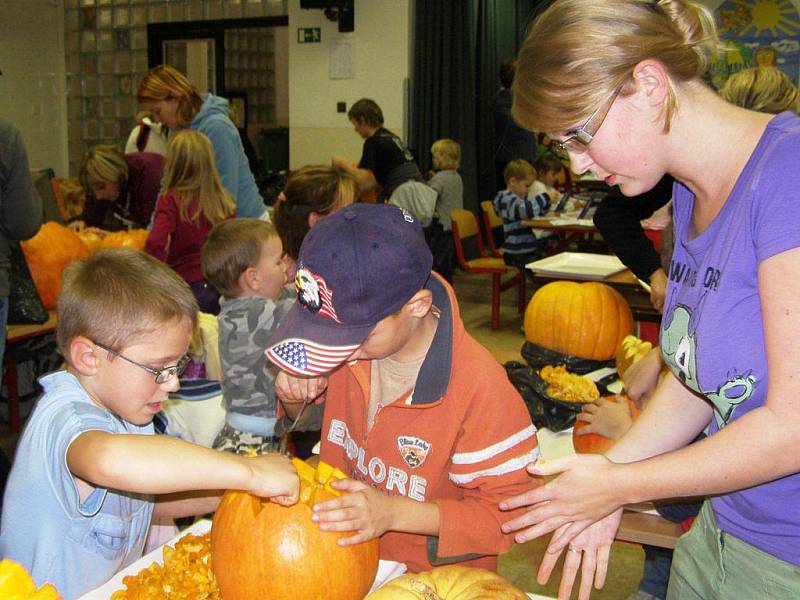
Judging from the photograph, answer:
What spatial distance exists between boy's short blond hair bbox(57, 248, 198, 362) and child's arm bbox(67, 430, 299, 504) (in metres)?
0.30

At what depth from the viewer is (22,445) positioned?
1.44 meters

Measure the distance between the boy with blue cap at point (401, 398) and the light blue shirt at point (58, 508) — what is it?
0.37 m

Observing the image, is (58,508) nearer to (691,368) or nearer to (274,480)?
(274,480)

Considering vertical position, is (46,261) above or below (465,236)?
above

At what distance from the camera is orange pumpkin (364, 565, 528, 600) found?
113cm

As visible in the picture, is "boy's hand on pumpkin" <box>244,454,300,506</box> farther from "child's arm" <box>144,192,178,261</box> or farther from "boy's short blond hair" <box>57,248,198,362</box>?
"child's arm" <box>144,192,178,261</box>

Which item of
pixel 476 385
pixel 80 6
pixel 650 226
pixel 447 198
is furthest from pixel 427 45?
pixel 476 385

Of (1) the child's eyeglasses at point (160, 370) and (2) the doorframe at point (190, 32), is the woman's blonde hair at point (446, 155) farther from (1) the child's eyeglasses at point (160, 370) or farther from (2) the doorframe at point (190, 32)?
(1) the child's eyeglasses at point (160, 370)

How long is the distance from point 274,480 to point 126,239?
3541 mm

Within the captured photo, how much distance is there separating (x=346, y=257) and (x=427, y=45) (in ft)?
24.2

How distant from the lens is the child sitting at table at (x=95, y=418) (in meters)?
1.39

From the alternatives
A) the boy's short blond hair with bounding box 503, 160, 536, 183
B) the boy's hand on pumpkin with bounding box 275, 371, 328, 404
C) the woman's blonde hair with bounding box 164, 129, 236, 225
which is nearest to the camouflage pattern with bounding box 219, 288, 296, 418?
the boy's hand on pumpkin with bounding box 275, 371, 328, 404

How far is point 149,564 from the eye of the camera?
1.37 metres

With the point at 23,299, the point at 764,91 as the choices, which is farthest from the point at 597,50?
the point at 23,299
